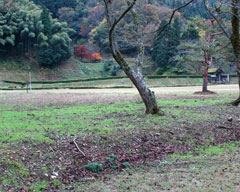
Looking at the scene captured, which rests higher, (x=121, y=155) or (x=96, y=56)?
(x=96, y=56)

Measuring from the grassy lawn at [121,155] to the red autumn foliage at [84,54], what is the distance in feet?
181

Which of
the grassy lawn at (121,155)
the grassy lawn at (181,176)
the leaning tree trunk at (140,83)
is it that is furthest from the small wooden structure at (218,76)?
the grassy lawn at (181,176)

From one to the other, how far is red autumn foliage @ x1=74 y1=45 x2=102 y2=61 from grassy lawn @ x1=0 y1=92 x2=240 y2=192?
5524cm

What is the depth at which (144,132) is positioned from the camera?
325 inches

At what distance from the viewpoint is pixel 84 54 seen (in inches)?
2537

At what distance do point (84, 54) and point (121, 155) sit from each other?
2336 inches

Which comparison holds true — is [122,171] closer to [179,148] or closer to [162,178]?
[162,178]

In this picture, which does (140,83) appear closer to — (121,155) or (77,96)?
(121,155)

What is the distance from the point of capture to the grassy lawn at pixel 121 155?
5.13 metres

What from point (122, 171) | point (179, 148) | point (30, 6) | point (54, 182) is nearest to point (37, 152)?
point (54, 182)

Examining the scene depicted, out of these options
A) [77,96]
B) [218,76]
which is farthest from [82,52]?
[77,96]

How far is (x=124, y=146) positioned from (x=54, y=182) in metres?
2.46

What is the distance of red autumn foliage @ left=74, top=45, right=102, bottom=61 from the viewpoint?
63656 mm

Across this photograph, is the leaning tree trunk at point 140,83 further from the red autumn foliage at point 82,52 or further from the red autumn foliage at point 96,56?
the red autumn foliage at point 82,52
